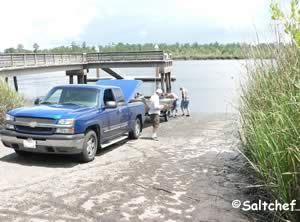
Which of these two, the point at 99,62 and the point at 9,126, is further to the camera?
the point at 99,62

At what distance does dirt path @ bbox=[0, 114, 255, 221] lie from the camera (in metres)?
5.17

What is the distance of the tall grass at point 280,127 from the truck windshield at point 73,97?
411 cm

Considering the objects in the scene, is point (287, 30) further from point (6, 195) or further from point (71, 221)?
point (6, 195)

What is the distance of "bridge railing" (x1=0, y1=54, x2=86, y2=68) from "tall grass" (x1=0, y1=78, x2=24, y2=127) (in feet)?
35.8

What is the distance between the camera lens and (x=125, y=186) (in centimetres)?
645

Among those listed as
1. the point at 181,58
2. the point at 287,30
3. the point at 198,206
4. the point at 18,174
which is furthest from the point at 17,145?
the point at 181,58

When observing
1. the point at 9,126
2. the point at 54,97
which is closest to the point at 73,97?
the point at 54,97

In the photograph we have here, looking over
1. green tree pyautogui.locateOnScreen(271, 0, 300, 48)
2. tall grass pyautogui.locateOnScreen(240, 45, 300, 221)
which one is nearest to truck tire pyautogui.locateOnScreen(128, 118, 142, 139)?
tall grass pyautogui.locateOnScreen(240, 45, 300, 221)

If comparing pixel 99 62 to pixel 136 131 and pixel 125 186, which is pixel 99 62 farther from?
pixel 125 186

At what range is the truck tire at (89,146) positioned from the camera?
26.5ft

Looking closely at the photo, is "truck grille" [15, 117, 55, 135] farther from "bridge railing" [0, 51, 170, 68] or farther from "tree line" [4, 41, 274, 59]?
"bridge railing" [0, 51, 170, 68]

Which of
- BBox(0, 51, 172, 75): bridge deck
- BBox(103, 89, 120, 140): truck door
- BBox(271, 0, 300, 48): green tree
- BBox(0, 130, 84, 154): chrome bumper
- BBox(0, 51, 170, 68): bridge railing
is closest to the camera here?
BBox(271, 0, 300, 48): green tree

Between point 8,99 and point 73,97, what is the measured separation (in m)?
5.62

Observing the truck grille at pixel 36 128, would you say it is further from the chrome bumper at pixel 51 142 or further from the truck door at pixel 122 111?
the truck door at pixel 122 111
